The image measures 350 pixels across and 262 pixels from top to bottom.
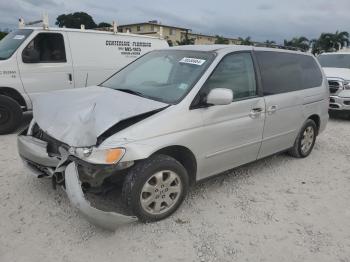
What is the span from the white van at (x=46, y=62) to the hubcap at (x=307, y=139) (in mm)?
4433

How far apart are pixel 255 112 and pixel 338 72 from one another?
20.6 feet

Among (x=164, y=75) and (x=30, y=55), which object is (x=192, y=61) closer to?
(x=164, y=75)

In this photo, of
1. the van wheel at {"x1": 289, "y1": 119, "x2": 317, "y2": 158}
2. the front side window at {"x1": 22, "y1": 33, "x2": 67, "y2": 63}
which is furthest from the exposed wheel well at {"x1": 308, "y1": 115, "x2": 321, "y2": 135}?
the front side window at {"x1": 22, "y1": 33, "x2": 67, "y2": 63}

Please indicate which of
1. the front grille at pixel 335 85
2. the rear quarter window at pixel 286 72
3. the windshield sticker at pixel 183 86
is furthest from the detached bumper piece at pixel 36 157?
the front grille at pixel 335 85

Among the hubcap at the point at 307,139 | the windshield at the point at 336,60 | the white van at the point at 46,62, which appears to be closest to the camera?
the hubcap at the point at 307,139

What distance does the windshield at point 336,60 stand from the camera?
10000mm

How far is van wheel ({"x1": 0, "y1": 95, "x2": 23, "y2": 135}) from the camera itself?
6215mm

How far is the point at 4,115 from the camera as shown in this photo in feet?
20.4

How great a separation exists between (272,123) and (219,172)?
1064 mm

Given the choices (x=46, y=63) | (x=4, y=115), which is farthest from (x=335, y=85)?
(x=4, y=115)

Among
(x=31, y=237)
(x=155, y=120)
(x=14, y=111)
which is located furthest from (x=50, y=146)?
(x=14, y=111)

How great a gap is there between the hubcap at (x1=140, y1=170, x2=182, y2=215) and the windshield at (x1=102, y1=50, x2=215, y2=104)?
2.47ft

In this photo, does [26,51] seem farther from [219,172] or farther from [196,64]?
[219,172]

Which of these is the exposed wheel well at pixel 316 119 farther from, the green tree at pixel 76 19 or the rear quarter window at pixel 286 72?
the green tree at pixel 76 19
